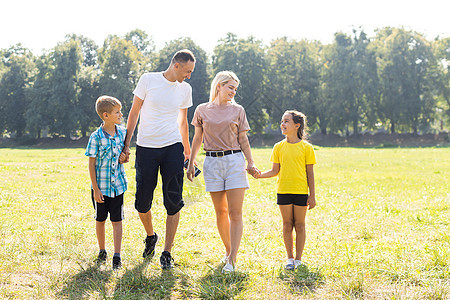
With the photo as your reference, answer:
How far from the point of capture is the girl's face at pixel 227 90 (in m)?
4.52

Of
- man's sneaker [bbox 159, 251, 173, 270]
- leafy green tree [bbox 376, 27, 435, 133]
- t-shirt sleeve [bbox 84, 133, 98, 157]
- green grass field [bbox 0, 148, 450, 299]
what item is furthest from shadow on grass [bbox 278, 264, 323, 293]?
leafy green tree [bbox 376, 27, 435, 133]

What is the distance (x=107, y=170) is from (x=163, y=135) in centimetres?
69

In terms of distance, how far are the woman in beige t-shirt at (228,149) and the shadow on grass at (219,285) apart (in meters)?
0.26

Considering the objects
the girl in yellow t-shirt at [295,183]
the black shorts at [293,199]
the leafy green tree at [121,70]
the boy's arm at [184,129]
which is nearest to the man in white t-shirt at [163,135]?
the boy's arm at [184,129]

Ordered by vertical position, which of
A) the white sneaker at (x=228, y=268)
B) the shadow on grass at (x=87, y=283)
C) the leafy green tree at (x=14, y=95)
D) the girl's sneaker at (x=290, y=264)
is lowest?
the shadow on grass at (x=87, y=283)

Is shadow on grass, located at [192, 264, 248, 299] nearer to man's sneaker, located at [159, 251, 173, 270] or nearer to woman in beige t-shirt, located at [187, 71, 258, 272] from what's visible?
woman in beige t-shirt, located at [187, 71, 258, 272]

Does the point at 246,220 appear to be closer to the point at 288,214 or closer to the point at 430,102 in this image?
the point at 288,214

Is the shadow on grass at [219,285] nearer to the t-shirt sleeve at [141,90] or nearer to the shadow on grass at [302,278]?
the shadow on grass at [302,278]

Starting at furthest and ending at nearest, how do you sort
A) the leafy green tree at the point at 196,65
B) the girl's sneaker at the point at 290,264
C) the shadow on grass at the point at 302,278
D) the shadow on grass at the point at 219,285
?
the leafy green tree at the point at 196,65
the girl's sneaker at the point at 290,264
the shadow on grass at the point at 302,278
the shadow on grass at the point at 219,285

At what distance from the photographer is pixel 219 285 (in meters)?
3.77

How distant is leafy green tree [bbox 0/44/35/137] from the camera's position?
188 ft

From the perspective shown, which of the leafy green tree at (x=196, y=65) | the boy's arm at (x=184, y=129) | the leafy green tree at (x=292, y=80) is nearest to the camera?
the boy's arm at (x=184, y=129)

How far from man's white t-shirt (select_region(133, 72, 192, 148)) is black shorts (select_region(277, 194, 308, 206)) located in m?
1.30

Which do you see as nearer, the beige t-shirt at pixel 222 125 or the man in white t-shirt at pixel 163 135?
the beige t-shirt at pixel 222 125
